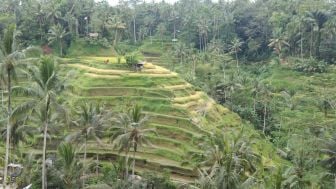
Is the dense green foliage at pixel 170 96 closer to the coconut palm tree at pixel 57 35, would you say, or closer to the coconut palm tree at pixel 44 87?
the coconut palm tree at pixel 44 87

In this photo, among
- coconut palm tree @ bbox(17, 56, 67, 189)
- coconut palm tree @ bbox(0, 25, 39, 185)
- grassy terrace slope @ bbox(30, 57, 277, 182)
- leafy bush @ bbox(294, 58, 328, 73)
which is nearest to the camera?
coconut palm tree @ bbox(0, 25, 39, 185)

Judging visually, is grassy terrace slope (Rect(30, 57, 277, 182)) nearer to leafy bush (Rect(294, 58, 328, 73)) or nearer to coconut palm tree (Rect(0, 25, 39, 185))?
coconut palm tree (Rect(0, 25, 39, 185))

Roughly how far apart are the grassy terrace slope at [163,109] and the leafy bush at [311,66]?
851 inches

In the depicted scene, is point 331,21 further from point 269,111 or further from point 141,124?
point 141,124

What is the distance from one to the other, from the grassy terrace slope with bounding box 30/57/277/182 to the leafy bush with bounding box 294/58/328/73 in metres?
21.6

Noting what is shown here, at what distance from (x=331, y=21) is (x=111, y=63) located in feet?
126

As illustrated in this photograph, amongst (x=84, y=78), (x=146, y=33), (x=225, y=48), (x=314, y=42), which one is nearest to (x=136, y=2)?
(x=146, y=33)

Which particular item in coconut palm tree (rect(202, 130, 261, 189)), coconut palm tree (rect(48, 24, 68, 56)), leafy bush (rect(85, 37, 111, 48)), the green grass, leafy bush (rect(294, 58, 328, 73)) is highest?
coconut palm tree (rect(48, 24, 68, 56))

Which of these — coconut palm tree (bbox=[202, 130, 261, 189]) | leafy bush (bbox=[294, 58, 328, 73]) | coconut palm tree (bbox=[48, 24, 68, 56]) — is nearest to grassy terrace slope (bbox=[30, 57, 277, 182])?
coconut palm tree (bbox=[202, 130, 261, 189])

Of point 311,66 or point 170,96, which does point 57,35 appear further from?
point 311,66

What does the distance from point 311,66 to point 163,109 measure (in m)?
32.4

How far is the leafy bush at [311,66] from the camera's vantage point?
68750mm

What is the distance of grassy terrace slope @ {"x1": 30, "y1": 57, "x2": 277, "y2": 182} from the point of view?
4099cm

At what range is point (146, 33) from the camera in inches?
3844
